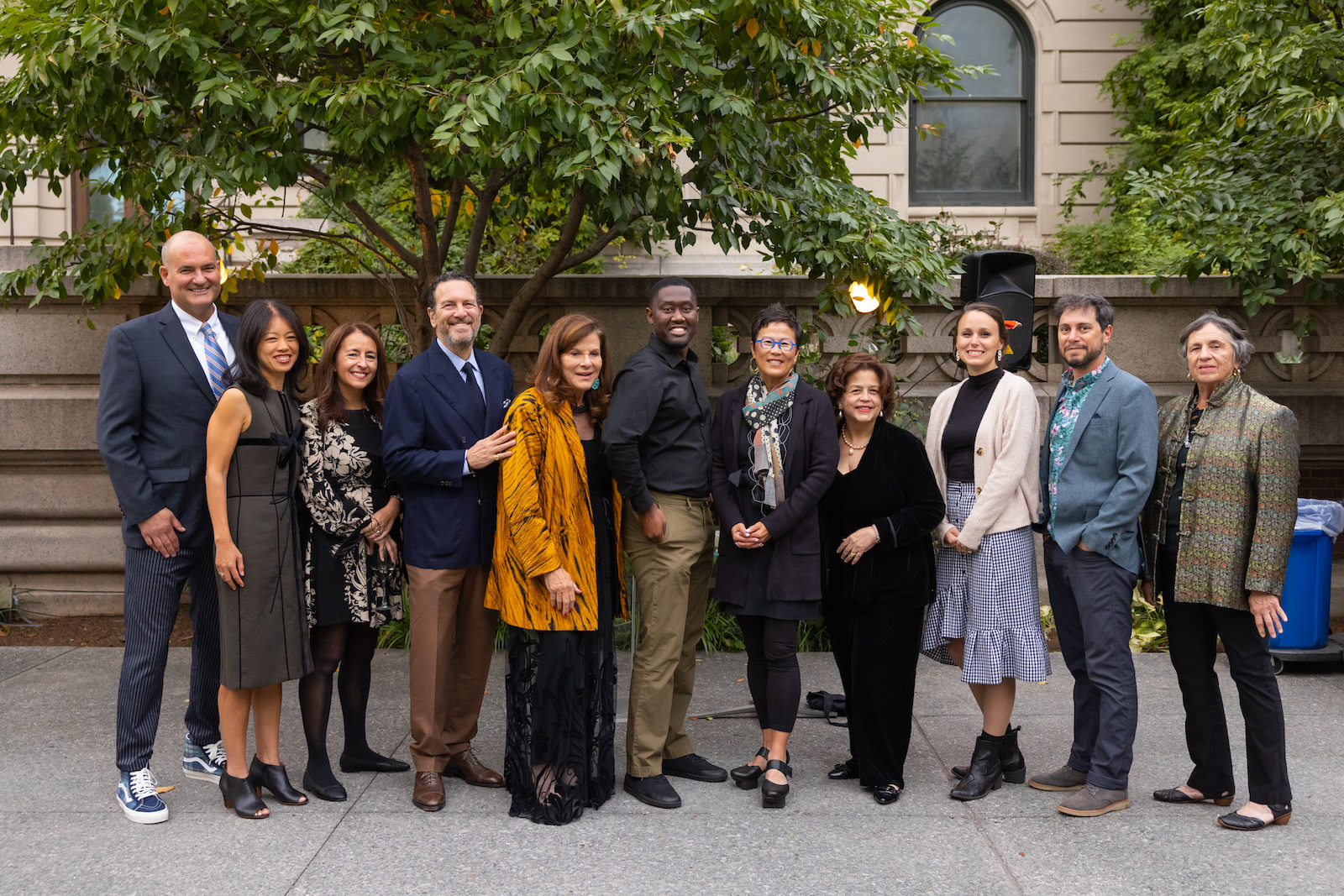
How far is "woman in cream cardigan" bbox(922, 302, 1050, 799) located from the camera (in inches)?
182

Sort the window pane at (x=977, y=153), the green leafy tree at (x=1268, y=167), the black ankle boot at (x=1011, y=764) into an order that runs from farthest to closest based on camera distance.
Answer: the window pane at (x=977, y=153)
the green leafy tree at (x=1268, y=167)
the black ankle boot at (x=1011, y=764)

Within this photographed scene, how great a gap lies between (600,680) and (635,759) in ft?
1.30

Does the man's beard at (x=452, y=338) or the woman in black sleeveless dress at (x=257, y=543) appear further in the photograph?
the man's beard at (x=452, y=338)

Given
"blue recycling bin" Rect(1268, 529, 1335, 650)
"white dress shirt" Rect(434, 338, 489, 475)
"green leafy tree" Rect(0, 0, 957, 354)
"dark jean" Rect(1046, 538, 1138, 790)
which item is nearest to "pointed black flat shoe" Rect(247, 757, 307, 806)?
"white dress shirt" Rect(434, 338, 489, 475)

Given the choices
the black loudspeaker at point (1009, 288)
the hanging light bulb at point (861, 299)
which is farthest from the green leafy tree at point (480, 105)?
the black loudspeaker at point (1009, 288)

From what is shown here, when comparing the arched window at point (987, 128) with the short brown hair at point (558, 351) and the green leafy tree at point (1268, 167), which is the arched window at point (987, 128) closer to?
the green leafy tree at point (1268, 167)

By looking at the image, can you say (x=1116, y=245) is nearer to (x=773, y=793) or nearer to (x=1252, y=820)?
(x=1252, y=820)

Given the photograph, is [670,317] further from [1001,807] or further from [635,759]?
[1001,807]

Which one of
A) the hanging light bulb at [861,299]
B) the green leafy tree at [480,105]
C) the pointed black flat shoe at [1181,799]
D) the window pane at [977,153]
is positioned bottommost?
the pointed black flat shoe at [1181,799]

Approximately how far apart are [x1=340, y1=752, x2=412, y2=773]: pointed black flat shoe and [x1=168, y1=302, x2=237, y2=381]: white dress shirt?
184 centimetres

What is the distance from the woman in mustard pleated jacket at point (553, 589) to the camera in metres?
4.33

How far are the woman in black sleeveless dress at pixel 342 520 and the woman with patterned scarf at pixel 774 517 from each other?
1.49m

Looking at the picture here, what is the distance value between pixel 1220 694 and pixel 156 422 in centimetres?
465

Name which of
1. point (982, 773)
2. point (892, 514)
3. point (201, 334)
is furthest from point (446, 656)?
point (982, 773)
